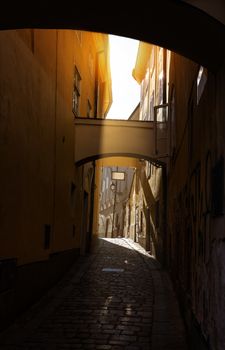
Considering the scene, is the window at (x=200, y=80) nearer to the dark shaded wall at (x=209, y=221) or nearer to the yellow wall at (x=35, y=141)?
the dark shaded wall at (x=209, y=221)

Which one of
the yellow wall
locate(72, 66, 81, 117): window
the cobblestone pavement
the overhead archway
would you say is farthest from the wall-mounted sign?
the overhead archway

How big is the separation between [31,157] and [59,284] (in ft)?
12.8

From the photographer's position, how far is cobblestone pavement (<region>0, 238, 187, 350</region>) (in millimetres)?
6266

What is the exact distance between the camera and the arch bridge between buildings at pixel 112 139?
14.1 meters

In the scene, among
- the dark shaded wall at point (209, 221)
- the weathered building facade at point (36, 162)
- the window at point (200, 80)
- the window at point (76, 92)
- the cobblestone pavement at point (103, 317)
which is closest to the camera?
the dark shaded wall at point (209, 221)

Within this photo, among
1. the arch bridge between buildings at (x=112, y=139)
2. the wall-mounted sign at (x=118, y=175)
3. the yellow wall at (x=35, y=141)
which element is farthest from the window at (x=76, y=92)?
the wall-mounted sign at (x=118, y=175)

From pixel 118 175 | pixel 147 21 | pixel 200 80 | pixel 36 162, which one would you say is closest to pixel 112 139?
pixel 36 162

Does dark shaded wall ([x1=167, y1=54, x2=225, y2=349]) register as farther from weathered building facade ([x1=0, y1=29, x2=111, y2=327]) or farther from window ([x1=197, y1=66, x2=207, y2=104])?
weathered building facade ([x1=0, y1=29, x2=111, y2=327])

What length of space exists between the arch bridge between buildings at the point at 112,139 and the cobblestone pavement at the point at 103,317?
3713 mm

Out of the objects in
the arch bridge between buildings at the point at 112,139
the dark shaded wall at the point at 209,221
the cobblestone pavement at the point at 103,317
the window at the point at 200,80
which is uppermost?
the arch bridge between buildings at the point at 112,139

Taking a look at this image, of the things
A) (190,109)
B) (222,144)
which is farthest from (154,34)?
(190,109)

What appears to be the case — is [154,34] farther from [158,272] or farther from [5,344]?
[158,272]

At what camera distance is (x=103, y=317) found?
7.72m

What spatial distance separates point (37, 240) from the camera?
8.74 meters
